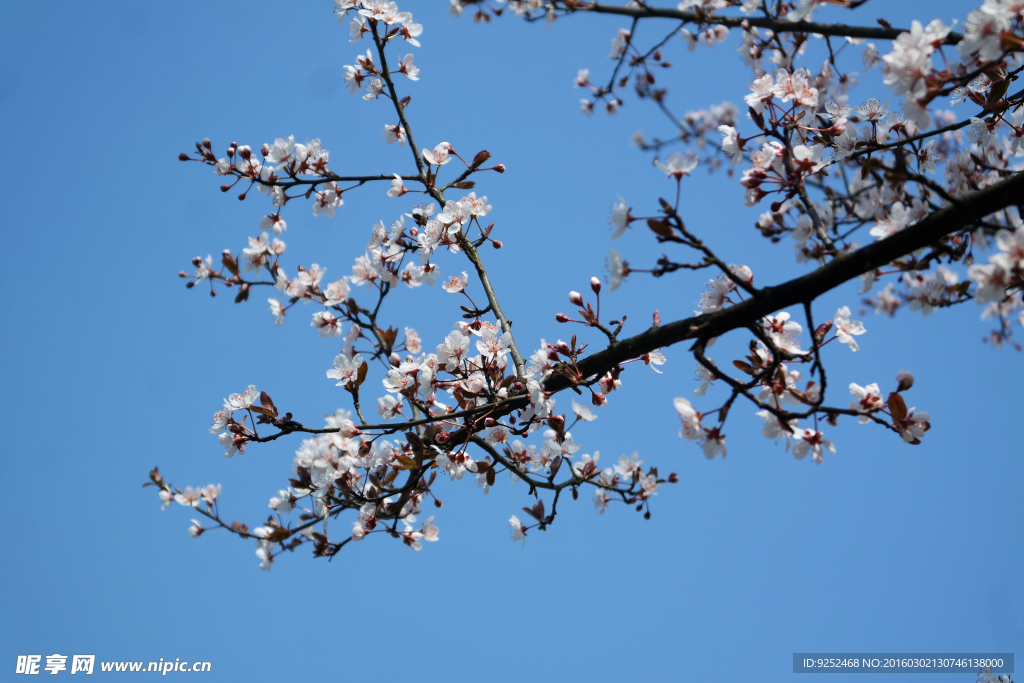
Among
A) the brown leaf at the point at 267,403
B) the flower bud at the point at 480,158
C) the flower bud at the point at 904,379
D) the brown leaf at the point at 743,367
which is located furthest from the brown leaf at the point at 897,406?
the brown leaf at the point at 267,403

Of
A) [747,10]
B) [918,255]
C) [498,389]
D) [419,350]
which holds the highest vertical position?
[747,10]

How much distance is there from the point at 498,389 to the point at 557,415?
0.96 ft

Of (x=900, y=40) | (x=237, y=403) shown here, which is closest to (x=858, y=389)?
(x=900, y=40)

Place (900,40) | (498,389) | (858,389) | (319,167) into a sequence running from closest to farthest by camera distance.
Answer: (900,40) < (858,389) < (498,389) < (319,167)

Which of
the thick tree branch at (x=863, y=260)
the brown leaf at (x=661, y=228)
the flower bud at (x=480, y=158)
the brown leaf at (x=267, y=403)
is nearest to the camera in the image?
the thick tree branch at (x=863, y=260)

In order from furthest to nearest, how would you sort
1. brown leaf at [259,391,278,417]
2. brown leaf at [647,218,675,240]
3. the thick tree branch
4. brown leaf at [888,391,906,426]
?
brown leaf at [259,391,278,417], brown leaf at [888,391,906,426], brown leaf at [647,218,675,240], the thick tree branch

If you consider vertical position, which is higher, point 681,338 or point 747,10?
point 747,10

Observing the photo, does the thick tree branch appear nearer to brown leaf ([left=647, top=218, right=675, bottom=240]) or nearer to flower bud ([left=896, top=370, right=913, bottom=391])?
brown leaf ([left=647, top=218, right=675, bottom=240])

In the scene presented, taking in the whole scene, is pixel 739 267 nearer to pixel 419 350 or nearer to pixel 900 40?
pixel 900 40

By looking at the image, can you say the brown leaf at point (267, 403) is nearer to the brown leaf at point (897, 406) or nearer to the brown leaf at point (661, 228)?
the brown leaf at point (661, 228)

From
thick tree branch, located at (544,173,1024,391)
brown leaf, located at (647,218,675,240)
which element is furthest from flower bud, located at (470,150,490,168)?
thick tree branch, located at (544,173,1024,391)

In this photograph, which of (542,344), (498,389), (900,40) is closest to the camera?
(900,40)

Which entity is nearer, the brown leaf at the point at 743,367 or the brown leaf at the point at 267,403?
the brown leaf at the point at 743,367

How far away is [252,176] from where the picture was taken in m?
3.26
